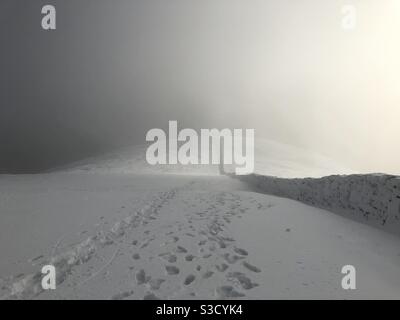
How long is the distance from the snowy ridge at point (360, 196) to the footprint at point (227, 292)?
5.91 m

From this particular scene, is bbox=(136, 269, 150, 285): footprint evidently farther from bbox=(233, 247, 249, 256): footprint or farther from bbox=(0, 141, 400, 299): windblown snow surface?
bbox=(233, 247, 249, 256): footprint

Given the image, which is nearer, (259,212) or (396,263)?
(396,263)

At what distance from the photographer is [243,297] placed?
16.5ft

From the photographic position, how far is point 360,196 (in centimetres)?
999

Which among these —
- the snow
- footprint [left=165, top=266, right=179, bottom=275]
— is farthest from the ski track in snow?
the snow

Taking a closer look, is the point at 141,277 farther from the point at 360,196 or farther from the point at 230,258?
the point at 360,196

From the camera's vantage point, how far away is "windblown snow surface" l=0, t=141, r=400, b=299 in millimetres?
5352

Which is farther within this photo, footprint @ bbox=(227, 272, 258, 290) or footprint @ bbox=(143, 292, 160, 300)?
footprint @ bbox=(227, 272, 258, 290)

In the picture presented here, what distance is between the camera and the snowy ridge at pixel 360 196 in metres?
8.62

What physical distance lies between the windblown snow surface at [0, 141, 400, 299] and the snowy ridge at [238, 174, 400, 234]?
1.6 inches

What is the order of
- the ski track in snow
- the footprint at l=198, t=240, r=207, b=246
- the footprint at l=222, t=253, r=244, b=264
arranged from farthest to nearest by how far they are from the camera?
the footprint at l=198, t=240, r=207, b=246 < the footprint at l=222, t=253, r=244, b=264 < the ski track in snow
